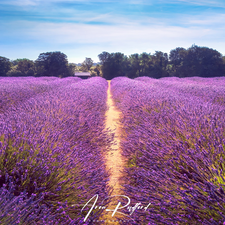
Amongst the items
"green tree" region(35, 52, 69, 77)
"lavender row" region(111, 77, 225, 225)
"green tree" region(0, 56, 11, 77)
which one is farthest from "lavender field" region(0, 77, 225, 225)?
"green tree" region(0, 56, 11, 77)

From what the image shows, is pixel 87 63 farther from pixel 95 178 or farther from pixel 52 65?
pixel 95 178

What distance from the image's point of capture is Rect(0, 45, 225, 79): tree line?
27.9 m

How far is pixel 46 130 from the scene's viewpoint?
188 centimetres

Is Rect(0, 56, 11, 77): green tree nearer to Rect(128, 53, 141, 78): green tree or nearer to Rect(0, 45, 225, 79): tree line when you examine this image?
Rect(0, 45, 225, 79): tree line

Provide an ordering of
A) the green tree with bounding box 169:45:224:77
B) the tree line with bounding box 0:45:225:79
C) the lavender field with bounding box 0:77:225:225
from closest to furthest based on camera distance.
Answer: the lavender field with bounding box 0:77:225:225, the green tree with bounding box 169:45:224:77, the tree line with bounding box 0:45:225:79

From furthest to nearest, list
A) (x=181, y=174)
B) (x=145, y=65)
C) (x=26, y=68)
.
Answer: (x=26, y=68) → (x=145, y=65) → (x=181, y=174)

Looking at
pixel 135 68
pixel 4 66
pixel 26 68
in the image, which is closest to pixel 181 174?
pixel 135 68

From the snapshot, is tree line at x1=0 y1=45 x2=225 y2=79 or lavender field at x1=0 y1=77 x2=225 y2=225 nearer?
lavender field at x1=0 y1=77 x2=225 y2=225

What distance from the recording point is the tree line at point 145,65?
91.4 feet

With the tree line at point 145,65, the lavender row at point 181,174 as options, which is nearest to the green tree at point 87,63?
the tree line at point 145,65

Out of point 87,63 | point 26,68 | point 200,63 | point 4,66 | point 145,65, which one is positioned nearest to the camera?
point 200,63

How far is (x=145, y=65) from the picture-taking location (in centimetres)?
3347

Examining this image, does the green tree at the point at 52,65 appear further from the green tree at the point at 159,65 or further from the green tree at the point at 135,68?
the green tree at the point at 159,65

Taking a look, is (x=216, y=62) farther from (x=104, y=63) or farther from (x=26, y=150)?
(x=26, y=150)
